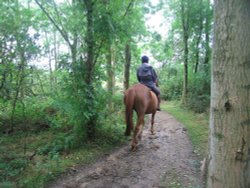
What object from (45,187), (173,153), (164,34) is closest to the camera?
(45,187)

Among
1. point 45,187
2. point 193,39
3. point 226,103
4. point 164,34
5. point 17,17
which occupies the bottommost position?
point 45,187

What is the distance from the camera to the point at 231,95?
→ 1.54 m

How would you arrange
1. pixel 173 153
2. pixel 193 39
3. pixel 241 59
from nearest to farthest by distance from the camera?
1. pixel 241 59
2. pixel 173 153
3. pixel 193 39

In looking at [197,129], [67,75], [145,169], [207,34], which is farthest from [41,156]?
[207,34]

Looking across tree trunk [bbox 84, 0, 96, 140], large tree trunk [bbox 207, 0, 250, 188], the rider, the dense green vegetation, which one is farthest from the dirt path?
large tree trunk [bbox 207, 0, 250, 188]

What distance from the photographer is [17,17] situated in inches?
279

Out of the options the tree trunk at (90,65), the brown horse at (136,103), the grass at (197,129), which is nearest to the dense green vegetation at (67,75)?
the tree trunk at (90,65)

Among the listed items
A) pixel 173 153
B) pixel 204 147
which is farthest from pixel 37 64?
pixel 204 147

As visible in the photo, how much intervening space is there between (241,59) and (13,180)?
205 inches

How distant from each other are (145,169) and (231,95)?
4754mm

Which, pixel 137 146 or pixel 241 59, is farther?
pixel 137 146

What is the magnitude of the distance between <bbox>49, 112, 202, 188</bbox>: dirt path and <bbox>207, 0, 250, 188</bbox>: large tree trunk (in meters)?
3.24

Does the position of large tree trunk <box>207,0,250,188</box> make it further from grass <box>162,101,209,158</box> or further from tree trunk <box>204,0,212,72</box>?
tree trunk <box>204,0,212,72</box>

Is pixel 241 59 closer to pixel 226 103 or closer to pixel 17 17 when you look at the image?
pixel 226 103
